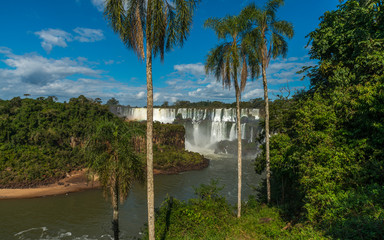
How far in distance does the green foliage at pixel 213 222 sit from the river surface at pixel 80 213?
1.81 m

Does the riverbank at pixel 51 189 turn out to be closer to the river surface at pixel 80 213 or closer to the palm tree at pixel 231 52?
the river surface at pixel 80 213

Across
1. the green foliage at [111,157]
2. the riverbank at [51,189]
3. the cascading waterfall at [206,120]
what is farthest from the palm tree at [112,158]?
the cascading waterfall at [206,120]

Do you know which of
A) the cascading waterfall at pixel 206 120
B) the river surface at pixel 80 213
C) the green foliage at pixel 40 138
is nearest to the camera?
the river surface at pixel 80 213

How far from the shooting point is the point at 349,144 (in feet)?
26.5

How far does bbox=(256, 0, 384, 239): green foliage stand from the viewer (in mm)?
6102

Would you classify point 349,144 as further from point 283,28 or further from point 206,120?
point 206,120

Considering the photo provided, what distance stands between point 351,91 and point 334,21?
17.5ft

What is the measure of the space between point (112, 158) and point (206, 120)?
5427 centimetres

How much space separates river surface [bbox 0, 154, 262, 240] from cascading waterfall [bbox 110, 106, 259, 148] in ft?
73.0

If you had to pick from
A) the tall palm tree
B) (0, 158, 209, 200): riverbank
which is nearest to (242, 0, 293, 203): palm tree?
the tall palm tree

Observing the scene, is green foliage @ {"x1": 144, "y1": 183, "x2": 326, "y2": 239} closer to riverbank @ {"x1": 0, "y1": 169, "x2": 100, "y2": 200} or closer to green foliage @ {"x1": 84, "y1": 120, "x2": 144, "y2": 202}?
green foliage @ {"x1": 84, "y1": 120, "x2": 144, "y2": 202}

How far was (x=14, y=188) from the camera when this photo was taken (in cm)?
3022

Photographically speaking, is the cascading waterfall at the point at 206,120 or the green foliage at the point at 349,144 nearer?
the green foliage at the point at 349,144

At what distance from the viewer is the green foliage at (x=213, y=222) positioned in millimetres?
9625
